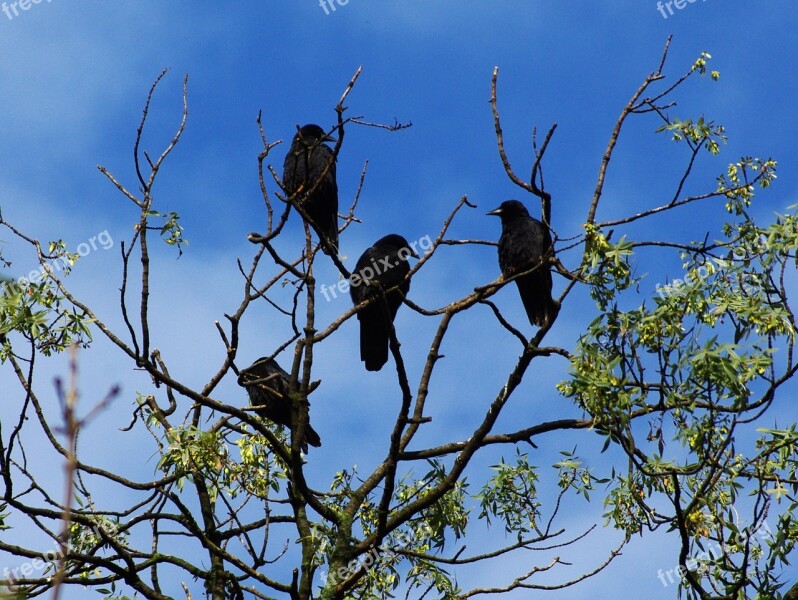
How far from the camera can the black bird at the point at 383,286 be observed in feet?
25.2

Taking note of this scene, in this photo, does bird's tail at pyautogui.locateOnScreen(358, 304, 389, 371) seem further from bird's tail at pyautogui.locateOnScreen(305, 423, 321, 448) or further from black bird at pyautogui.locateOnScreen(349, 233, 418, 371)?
bird's tail at pyautogui.locateOnScreen(305, 423, 321, 448)

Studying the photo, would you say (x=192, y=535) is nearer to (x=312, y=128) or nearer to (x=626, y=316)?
(x=626, y=316)

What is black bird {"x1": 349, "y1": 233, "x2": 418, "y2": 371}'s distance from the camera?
25.2ft

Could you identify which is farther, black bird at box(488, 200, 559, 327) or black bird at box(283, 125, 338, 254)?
black bird at box(283, 125, 338, 254)

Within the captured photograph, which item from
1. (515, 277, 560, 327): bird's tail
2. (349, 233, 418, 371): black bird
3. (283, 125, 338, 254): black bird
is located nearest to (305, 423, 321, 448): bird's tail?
(349, 233, 418, 371): black bird

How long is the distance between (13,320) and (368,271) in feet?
10.1

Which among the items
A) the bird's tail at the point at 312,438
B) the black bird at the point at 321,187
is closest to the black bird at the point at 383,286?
the black bird at the point at 321,187

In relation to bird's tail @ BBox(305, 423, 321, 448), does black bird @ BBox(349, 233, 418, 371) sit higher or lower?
higher

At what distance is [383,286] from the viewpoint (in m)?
7.65

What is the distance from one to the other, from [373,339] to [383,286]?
18.7 inches

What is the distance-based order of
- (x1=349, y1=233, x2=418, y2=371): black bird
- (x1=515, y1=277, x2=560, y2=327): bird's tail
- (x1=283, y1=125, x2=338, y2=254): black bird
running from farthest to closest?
(x1=283, y1=125, x2=338, y2=254): black bird < (x1=515, y1=277, x2=560, y2=327): bird's tail < (x1=349, y1=233, x2=418, y2=371): black bird

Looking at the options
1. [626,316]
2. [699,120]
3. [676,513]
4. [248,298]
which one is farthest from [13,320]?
[699,120]

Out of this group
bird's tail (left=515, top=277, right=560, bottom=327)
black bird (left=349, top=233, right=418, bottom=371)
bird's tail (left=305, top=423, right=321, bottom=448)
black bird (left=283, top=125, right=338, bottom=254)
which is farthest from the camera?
bird's tail (left=305, top=423, right=321, bottom=448)

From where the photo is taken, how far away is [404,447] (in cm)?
651
